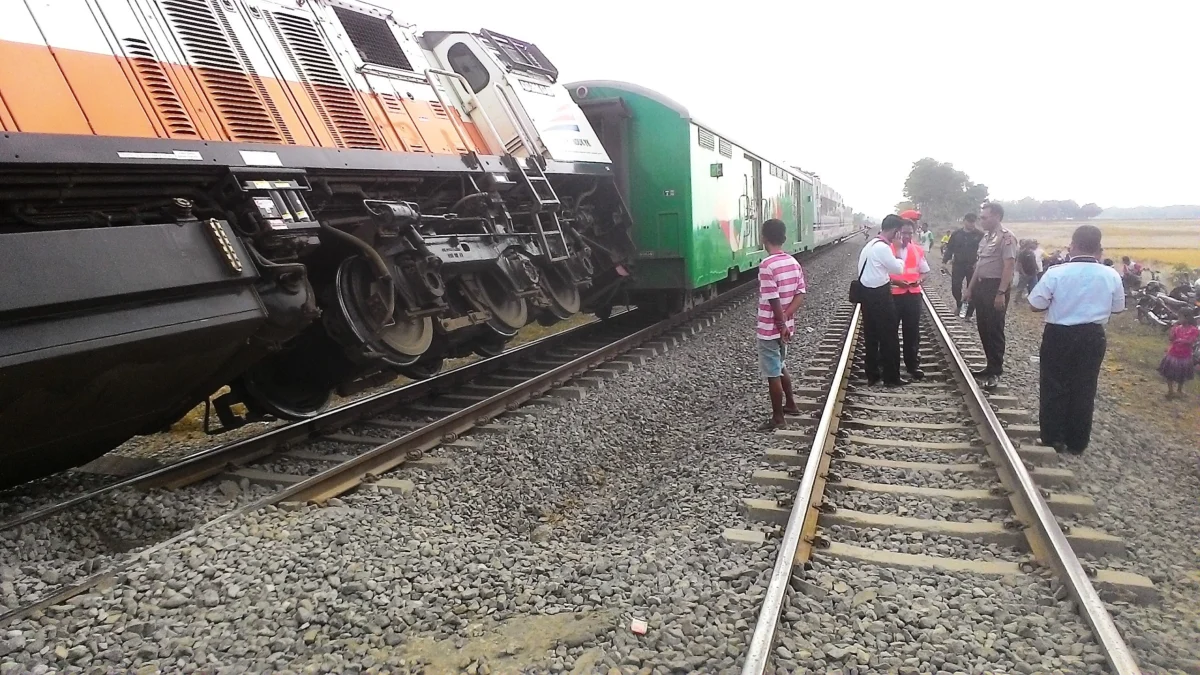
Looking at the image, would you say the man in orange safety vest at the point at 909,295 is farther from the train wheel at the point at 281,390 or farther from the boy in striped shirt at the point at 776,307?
the train wheel at the point at 281,390

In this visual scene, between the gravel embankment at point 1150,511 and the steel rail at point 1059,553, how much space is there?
0.55 ft

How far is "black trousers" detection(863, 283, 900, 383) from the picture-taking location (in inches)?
274

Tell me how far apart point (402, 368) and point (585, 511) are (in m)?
2.21

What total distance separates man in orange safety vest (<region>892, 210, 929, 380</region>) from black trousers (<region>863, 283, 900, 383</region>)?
0.34 meters

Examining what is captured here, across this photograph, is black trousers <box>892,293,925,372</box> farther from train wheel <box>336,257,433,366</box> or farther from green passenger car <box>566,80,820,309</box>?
train wheel <box>336,257,433,366</box>

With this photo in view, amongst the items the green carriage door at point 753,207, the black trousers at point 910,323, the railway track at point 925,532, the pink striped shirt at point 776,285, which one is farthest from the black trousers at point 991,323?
the green carriage door at point 753,207

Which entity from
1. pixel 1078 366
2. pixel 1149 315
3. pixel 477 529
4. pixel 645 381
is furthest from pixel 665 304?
pixel 1149 315

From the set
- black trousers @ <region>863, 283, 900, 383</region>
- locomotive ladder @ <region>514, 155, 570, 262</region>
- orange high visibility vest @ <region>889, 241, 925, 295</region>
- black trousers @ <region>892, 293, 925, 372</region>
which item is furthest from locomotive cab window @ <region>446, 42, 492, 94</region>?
black trousers @ <region>892, 293, 925, 372</region>

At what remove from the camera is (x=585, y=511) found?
4656 millimetres

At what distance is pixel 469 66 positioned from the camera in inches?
304

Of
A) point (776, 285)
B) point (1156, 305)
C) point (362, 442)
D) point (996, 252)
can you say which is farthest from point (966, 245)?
point (362, 442)

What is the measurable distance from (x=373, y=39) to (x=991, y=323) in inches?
242

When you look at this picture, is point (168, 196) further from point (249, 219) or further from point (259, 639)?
point (259, 639)

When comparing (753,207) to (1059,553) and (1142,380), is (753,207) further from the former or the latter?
(1059,553)
